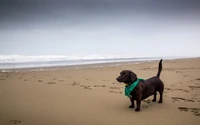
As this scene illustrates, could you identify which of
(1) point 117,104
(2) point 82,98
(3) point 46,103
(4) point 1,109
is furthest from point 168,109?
(4) point 1,109

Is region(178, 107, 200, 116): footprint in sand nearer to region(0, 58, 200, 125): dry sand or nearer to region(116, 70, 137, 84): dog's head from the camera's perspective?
region(0, 58, 200, 125): dry sand

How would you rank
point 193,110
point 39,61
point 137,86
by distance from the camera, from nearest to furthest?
point 193,110 < point 137,86 < point 39,61

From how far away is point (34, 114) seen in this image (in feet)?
13.0

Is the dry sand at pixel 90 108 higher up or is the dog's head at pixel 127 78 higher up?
the dog's head at pixel 127 78

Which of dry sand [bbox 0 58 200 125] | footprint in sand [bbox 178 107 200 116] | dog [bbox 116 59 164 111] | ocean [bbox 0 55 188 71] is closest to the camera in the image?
dry sand [bbox 0 58 200 125]

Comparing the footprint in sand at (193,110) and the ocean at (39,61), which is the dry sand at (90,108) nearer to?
the footprint in sand at (193,110)

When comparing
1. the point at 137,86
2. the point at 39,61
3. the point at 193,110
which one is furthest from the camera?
the point at 39,61

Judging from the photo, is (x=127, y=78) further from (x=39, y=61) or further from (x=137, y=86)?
(x=39, y=61)

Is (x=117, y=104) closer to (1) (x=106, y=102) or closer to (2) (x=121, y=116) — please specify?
(1) (x=106, y=102)

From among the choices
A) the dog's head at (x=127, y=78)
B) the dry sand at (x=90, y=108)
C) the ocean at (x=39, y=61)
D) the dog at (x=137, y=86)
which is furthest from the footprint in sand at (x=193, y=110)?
the ocean at (x=39, y=61)

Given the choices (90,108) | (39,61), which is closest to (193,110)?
(90,108)

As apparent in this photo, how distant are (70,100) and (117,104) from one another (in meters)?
1.14

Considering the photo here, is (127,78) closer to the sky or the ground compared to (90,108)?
closer to the sky

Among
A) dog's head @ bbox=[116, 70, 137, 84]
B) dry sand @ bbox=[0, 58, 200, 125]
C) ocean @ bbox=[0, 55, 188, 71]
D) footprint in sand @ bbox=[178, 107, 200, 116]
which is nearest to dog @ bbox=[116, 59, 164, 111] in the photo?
dog's head @ bbox=[116, 70, 137, 84]
